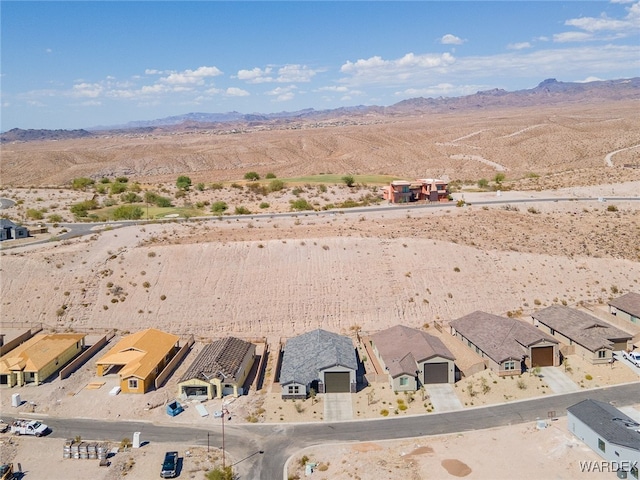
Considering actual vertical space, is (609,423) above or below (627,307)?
below

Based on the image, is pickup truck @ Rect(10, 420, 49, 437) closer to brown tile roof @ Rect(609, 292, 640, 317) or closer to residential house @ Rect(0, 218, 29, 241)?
residential house @ Rect(0, 218, 29, 241)

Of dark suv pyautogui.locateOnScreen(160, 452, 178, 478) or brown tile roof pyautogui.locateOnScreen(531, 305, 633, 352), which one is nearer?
dark suv pyautogui.locateOnScreen(160, 452, 178, 478)

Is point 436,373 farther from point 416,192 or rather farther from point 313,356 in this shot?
point 416,192

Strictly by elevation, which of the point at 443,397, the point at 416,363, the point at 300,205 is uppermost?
the point at 300,205

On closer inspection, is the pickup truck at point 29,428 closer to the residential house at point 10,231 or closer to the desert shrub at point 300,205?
the residential house at point 10,231

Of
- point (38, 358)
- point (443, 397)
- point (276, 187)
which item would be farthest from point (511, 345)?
point (276, 187)

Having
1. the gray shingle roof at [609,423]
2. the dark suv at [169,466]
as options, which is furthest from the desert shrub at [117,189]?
the gray shingle roof at [609,423]

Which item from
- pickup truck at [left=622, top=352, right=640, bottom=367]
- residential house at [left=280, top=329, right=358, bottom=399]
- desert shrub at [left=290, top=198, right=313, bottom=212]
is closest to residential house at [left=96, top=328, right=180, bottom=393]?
residential house at [left=280, top=329, right=358, bottom=399]
